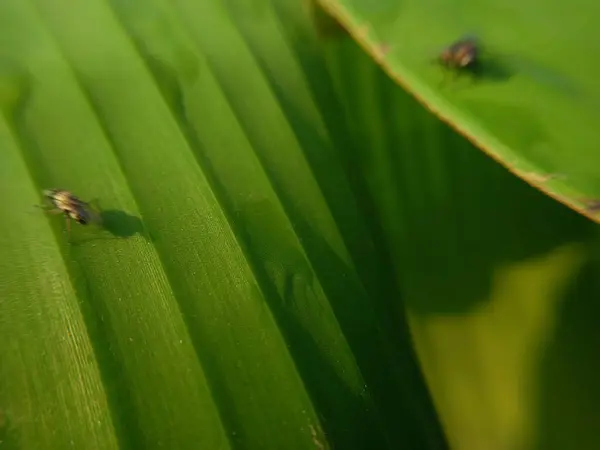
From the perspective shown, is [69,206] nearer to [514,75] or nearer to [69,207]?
[69,207]

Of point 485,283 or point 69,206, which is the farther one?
point 485,283

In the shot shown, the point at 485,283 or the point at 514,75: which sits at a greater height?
the point at 514,75

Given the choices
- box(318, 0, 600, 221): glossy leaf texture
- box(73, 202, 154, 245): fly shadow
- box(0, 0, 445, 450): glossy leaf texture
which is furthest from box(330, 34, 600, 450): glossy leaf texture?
box(73, 202, 154, 245): fly shadow

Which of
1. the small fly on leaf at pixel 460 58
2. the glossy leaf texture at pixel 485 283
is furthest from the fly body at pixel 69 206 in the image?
the small fly on leaf at pixel 460 58

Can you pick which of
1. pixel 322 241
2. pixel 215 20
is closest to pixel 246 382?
pixel 322 241

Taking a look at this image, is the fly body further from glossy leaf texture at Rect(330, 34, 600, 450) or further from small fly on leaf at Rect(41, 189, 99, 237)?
glossy leaf texture at Rect(330, 34, 600, 450)

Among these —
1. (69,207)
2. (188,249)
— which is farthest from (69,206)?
(188,249)
